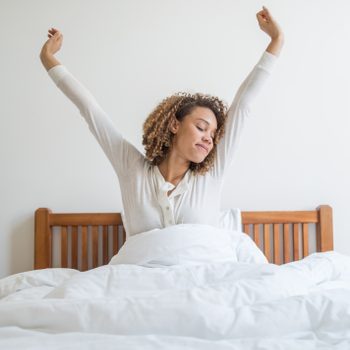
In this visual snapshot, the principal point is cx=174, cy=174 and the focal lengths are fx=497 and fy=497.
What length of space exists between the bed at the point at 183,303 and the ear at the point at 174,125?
0.34 m

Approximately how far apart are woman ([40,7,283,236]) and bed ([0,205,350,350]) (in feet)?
0.30

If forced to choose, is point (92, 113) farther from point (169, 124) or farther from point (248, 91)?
point (248, 91)

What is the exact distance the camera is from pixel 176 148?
157 cm

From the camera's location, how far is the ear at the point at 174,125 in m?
1.58

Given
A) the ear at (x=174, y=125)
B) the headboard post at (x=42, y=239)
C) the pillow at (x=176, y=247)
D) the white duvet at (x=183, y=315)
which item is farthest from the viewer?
the headboard post at (x=42, y=239)

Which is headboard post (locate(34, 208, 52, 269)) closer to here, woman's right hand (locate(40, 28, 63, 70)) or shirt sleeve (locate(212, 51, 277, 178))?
woman's right hand (locate(40, 28, 63, 70))

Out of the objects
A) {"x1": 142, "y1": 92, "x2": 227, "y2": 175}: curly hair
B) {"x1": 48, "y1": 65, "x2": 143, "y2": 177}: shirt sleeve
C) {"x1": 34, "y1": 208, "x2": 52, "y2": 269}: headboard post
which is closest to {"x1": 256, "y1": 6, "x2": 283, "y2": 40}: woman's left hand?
{"x1": 142, "y1": 92, "x2": 227, "y2": 175}: curly hair

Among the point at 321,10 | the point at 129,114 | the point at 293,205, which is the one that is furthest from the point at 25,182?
the point at 321,10

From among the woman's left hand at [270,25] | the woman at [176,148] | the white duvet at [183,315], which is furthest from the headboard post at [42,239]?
the woman's left hand at [270,25]

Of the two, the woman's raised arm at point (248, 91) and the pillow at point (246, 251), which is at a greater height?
the woman's raised arm at point (248, 91)

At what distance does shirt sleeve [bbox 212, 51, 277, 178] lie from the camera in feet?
4.90

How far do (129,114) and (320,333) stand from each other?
148 cm

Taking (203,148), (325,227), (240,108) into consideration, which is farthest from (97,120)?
(325,227)

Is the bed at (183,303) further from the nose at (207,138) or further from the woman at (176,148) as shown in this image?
the nose at (207,138)
